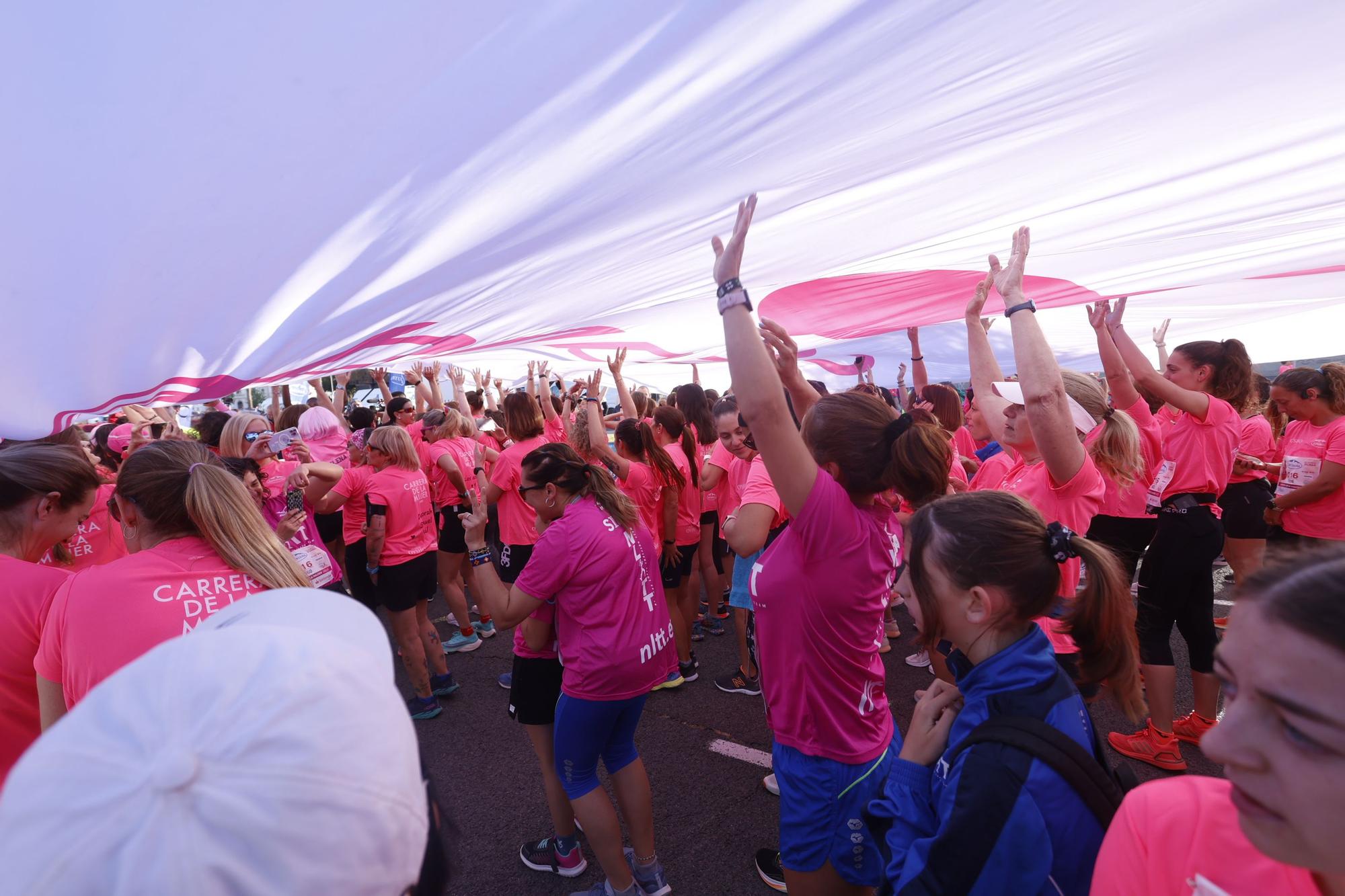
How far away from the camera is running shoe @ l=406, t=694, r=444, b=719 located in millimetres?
4332

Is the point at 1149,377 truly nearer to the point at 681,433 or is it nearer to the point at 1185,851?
the point at 681,433

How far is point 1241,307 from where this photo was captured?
17.5 ft

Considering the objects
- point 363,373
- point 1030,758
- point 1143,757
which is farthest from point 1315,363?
point 363,373

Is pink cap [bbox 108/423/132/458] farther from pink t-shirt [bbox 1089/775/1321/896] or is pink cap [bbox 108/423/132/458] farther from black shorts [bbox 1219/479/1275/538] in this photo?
black shorts [bbox 1219/479/1275/538]

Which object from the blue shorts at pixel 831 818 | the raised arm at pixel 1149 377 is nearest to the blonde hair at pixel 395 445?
the blue shorts at pixel 831 818

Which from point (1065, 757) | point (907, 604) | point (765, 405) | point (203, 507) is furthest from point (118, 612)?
point (1065, 757)

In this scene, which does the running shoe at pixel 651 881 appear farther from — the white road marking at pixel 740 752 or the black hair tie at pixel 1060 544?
the black hair tie at pixel 1060 544

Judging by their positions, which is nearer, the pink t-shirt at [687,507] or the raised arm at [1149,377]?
the raised arm at [1149,377]

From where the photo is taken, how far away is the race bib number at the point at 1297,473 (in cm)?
405

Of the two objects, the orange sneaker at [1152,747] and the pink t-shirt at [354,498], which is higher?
the pink t-shirt at [354,498]

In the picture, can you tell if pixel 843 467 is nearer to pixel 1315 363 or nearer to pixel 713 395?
pixel 713 395

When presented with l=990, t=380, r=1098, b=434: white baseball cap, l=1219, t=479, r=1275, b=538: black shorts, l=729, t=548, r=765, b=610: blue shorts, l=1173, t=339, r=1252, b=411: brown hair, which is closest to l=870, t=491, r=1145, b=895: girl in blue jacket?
l=990, t=380, r=1098, b=434: white baseball cap

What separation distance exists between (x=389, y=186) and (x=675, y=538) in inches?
135

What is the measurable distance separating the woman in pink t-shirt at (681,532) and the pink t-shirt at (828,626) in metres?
2.70
